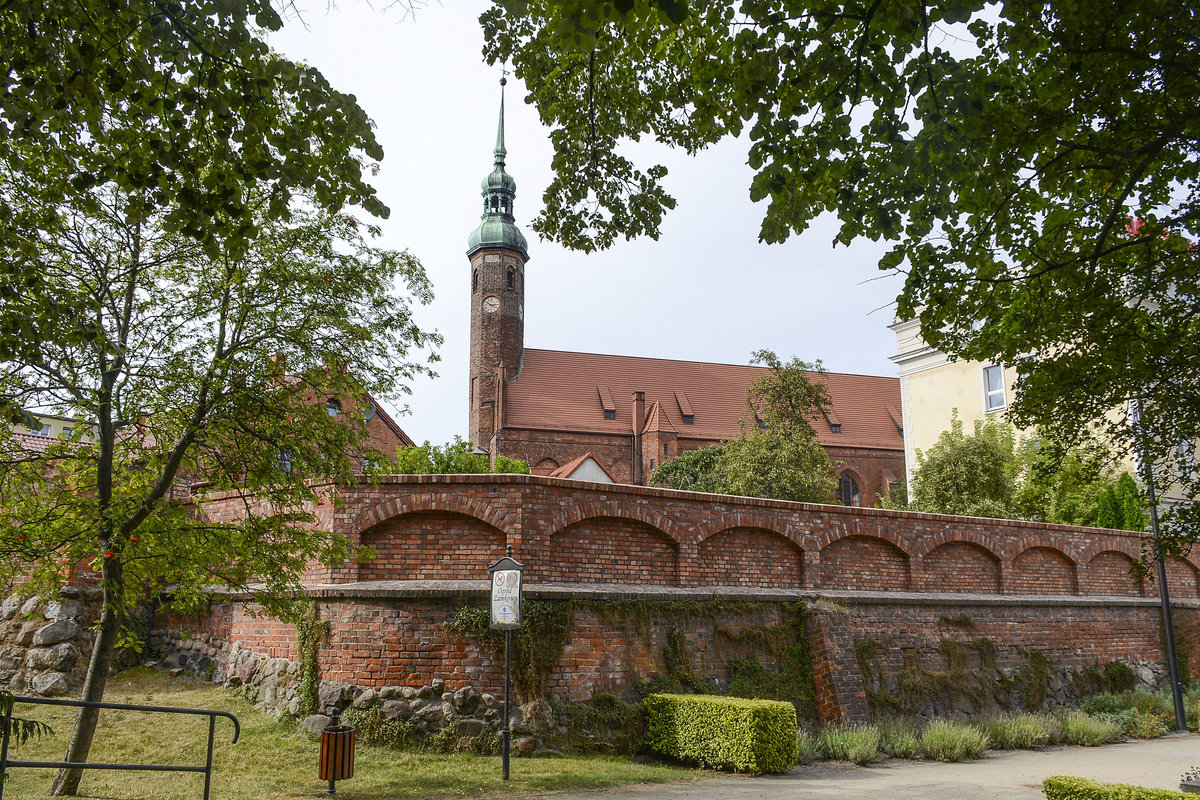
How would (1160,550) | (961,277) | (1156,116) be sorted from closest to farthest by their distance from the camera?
1. (1156,116)
2. (961,277)
3. (1160,550)

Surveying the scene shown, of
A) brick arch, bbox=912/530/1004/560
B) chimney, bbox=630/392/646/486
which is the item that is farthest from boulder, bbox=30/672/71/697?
chimney, bbox=630/392/646/486

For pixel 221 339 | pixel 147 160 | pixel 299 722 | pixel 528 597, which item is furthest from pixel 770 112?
pixel 299 722

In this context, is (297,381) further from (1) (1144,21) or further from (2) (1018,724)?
(2) (1018,724)

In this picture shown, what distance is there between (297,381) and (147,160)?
5.82 metres

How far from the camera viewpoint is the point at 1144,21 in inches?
253

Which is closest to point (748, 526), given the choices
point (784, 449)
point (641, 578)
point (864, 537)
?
point (641, 578)

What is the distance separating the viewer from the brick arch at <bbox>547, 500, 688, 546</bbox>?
1263 centimetres

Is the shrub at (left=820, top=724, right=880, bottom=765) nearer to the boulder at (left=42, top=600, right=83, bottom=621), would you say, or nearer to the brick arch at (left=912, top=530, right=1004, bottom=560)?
the brick arch at (left=912, top=530, right=1004, bottom=560)

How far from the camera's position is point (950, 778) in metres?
11.3

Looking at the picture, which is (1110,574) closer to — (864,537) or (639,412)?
(864,537)

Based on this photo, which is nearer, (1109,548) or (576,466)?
(1109,548)

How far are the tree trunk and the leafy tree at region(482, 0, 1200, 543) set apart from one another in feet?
19.9

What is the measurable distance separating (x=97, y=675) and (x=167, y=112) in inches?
270

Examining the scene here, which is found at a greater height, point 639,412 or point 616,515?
point 639,412
